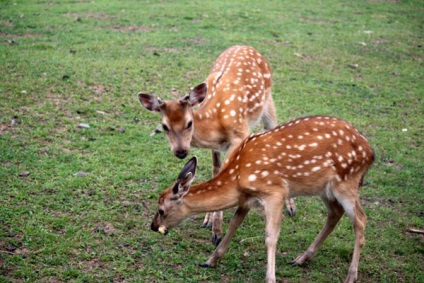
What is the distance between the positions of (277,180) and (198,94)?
1522 millimetres

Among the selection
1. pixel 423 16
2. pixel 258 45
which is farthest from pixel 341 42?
pixel 423 16

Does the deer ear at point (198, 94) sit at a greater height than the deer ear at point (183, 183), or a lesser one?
greater

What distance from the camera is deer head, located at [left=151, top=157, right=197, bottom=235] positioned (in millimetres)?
4840

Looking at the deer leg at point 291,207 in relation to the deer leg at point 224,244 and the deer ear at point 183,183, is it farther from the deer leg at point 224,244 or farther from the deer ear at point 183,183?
the deer ear at point 183,183

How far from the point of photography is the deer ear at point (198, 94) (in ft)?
19.3

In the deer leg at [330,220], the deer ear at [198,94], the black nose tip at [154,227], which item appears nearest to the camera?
the black nose tip at [154,227]

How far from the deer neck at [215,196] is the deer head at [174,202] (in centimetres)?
8

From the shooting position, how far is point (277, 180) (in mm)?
4867

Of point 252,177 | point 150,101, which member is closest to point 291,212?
point 252,177

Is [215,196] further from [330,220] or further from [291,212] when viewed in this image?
[291,212]

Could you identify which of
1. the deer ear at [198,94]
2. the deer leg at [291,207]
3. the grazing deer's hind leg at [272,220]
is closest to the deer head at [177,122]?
the deer ear at [198,94]

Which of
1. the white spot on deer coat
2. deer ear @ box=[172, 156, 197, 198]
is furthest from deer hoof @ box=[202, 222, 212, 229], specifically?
the white spot on deer coat

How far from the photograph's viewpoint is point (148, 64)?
33.2 feet

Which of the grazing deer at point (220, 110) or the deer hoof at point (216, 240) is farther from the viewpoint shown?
the grazing deer at point (220, 110)
